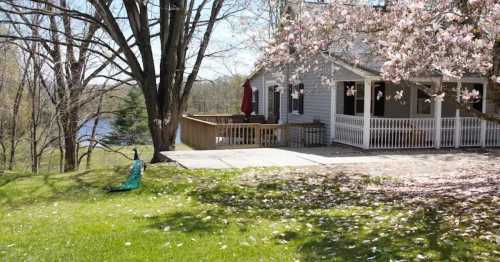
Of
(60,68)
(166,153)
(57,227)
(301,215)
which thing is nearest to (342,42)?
(301,215)

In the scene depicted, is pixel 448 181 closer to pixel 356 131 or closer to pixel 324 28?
pixel 324 28

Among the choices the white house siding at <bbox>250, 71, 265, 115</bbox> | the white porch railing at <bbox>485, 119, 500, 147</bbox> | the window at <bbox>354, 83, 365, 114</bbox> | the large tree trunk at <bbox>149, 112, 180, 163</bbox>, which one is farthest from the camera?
the white house siding at <bbox>250, 71, 265, 115</bbox>

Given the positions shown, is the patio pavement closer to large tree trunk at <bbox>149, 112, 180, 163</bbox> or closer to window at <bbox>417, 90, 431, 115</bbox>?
large tree trunk at <bbox>149, 112, 180, 163</bbox>

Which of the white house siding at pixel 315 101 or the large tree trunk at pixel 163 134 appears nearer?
the large tree trunk at pixel 163 134

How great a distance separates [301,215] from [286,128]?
999 centimetres

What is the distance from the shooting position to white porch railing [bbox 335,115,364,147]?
15.6 metres

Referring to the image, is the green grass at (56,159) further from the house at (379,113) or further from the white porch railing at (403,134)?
the white porch railing at (403,134)

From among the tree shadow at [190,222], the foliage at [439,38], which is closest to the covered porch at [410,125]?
the foliage at [439,38]

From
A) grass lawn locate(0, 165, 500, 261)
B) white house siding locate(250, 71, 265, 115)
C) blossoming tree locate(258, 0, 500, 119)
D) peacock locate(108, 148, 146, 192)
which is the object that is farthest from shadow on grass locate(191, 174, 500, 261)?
white house siding locate(250, 71, 265, 115)

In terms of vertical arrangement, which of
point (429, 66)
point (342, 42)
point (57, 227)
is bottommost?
point (57, 227)

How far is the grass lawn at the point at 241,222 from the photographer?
515cm

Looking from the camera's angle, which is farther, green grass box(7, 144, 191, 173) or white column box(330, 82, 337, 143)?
green grass box(7, 144, 191, 173)

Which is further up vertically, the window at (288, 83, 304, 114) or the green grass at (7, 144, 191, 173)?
the window at (288, 83, 304, 114)

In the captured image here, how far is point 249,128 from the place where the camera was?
55.6ft
